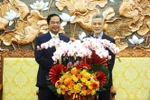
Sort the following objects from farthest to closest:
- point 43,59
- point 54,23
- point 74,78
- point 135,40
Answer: point 135,40 → point 54,23 → point 43,59 → point 74,78

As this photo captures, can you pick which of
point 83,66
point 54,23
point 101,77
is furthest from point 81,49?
point 54,23

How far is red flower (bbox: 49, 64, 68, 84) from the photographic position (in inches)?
71.0

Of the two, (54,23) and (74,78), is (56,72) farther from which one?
(54,23)

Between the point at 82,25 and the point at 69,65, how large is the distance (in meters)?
2.08

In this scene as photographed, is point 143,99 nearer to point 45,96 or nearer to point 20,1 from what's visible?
point 45,96

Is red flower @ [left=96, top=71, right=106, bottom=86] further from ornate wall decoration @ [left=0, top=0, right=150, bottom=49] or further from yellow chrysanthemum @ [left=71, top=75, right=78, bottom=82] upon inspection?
ornate wall decoration @ [left=0, top=0, right=150, bottom=49]

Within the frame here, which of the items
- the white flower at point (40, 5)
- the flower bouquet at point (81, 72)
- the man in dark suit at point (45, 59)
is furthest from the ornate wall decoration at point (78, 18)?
the flower bouquet at point (81, 72)

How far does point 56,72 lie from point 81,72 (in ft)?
0.55

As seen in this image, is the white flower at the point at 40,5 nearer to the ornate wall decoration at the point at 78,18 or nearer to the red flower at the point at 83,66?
the ornate wall decoration at the point at 78,18

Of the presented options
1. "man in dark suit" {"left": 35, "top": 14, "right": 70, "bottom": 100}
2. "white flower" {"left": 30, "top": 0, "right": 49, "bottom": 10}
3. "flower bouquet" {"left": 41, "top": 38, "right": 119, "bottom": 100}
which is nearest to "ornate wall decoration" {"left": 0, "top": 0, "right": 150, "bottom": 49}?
"white flower" {"left": 30, "top": 0, "right": 49, "bottom": 10}

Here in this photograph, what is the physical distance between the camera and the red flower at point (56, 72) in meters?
1.80

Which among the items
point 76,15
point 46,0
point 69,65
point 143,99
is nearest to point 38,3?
point 46,0

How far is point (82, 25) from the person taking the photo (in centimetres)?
385

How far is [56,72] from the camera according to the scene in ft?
5.97
